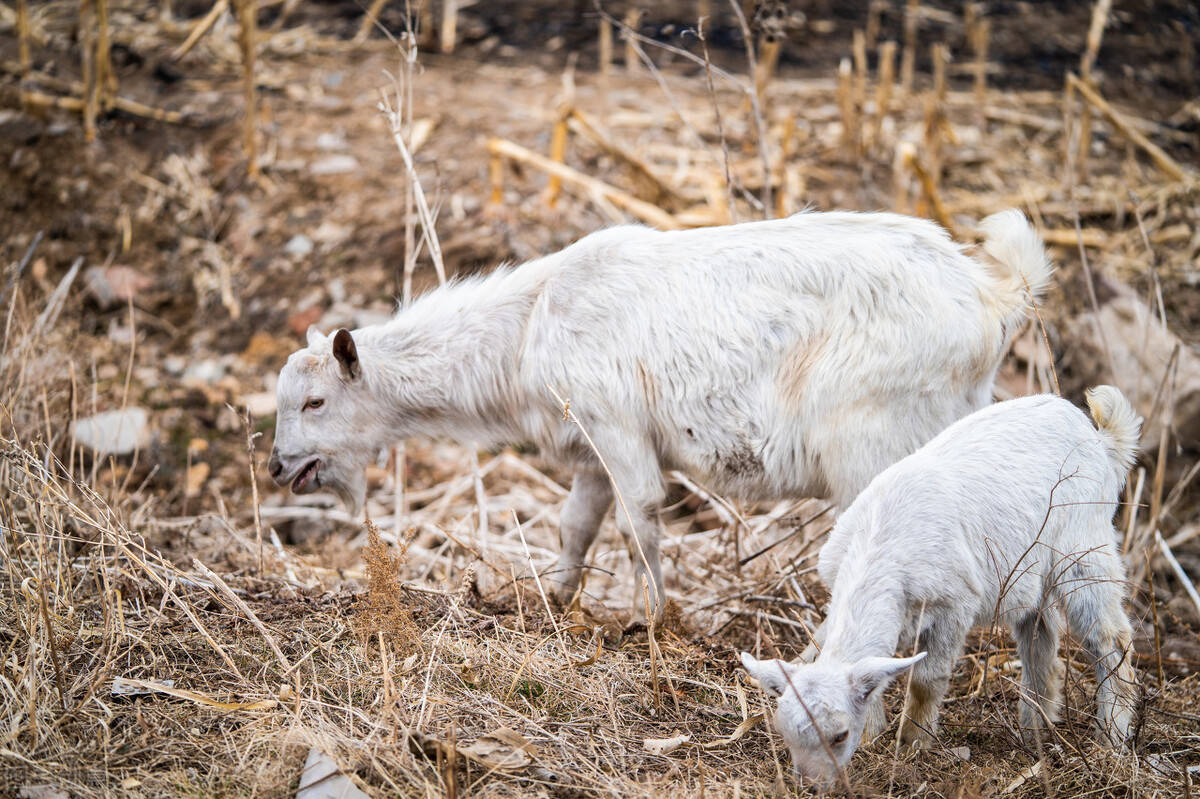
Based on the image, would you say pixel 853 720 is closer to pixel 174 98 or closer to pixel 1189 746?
pixel 1189 746

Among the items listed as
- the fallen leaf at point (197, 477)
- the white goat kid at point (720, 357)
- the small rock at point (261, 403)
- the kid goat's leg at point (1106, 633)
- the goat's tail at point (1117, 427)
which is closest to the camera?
the kid goat's leg at point (1106, 633)

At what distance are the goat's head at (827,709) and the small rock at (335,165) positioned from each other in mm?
7831

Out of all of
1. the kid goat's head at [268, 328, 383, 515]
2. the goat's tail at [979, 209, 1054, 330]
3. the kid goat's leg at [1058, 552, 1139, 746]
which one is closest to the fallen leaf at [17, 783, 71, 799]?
the kid goat's head at [268, 328, 383, 515]

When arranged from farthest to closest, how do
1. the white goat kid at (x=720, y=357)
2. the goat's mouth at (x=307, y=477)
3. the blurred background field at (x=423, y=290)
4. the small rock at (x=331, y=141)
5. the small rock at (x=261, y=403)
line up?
the small rock at (x=331, y=141) < the small rock at (x=261, y=403) < the goat's mouth at (x=307, y=477) < the white goat kid at (x=720, y=357) < the blurred background field at (x=423, y=290)

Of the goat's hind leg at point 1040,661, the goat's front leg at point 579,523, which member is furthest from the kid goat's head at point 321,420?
the goat's hind leg at point 1040,661

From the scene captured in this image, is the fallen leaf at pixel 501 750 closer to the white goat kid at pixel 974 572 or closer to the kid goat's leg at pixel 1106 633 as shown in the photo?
the white goat kid at pixel 974 572

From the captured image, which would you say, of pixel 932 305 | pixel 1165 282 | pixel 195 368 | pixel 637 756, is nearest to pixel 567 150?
pixel 195 368

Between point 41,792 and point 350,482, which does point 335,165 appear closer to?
point 350,482

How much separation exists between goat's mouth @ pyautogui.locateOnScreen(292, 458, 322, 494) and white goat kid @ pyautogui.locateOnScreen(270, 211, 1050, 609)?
0.07 meters

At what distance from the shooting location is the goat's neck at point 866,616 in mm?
3533

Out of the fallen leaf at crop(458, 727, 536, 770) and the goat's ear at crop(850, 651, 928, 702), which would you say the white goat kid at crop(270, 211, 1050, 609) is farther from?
the goat's ear at crop(850, 651, 928, 702)

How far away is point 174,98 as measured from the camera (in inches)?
428

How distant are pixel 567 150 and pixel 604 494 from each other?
563 centimetres

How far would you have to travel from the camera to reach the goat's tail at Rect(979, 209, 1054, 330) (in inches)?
180
